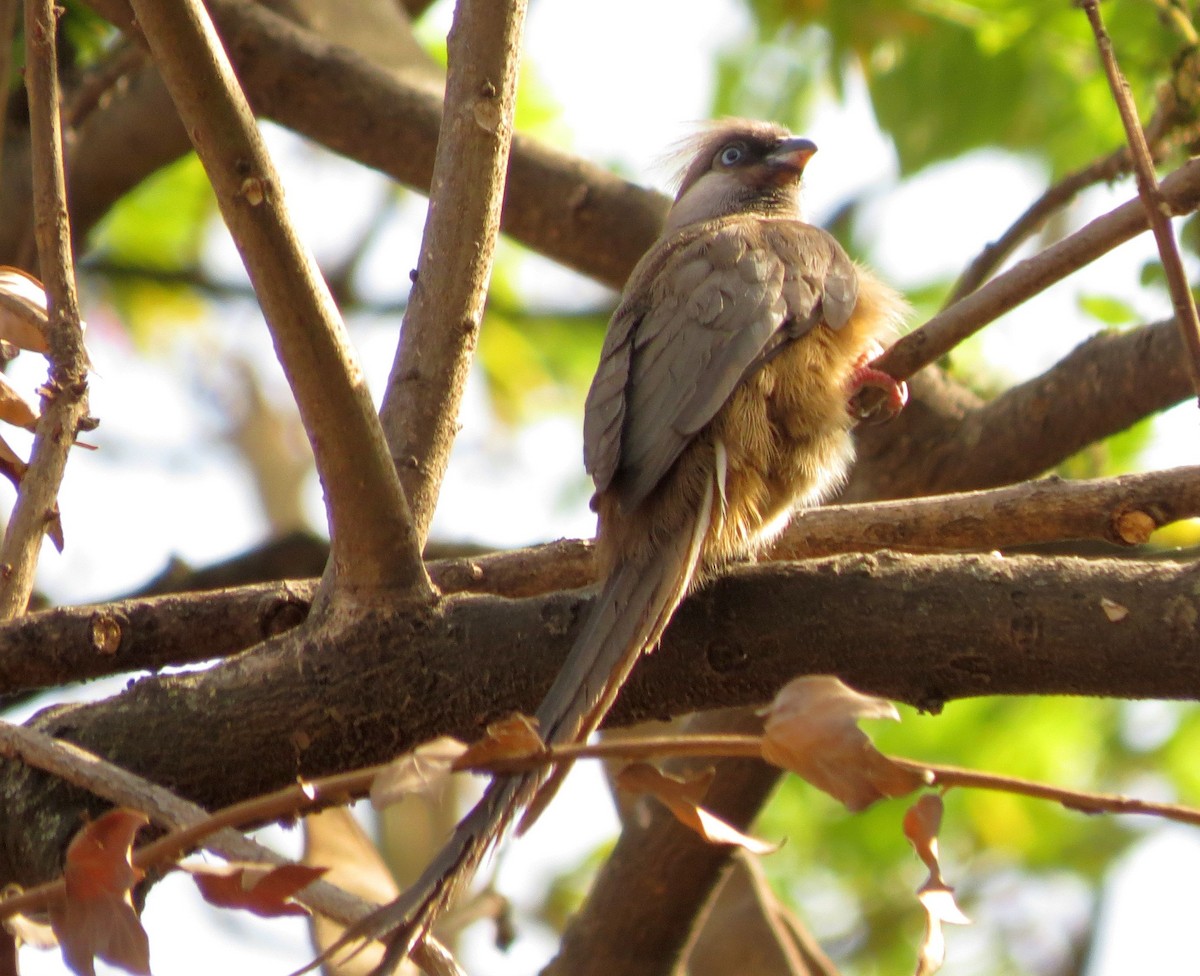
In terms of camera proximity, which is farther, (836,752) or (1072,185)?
(1072,185)

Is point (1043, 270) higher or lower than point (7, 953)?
higher

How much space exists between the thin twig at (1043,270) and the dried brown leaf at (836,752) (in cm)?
111

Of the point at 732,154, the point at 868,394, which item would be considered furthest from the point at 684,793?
the point at 732,154

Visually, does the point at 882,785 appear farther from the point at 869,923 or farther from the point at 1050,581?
the point at 869,923

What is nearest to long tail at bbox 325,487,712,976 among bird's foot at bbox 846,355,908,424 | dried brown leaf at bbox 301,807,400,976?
bird's foot at bbox 846,355,908,424

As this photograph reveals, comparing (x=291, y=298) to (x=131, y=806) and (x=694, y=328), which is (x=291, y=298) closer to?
(x=131, y=806)

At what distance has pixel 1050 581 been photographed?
234 centimetres

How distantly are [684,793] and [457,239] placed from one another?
162 cm

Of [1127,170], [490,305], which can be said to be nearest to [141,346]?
[490,305]

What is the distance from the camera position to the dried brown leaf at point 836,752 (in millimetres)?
1636

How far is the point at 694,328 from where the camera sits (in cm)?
356

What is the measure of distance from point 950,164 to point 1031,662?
3.91 meters

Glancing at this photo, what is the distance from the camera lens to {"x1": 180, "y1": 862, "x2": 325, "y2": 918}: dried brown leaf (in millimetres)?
1688

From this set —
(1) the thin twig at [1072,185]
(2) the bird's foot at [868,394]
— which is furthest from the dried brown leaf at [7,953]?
(1) the thin twig at [1072,185]
